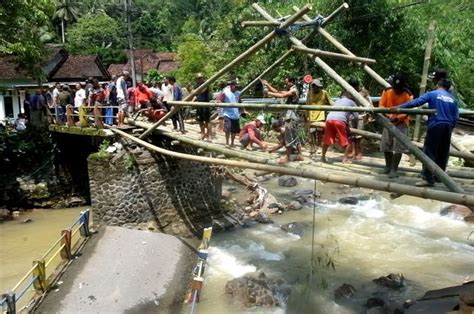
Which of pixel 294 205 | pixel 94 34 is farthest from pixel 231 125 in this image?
pixel 94 34

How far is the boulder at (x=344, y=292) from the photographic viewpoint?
10.1m

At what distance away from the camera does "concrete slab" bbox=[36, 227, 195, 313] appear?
909 cm

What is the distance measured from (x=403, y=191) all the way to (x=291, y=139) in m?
3.22

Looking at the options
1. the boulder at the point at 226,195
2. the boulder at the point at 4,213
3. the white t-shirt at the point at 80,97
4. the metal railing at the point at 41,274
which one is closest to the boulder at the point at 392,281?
the boulder at the point at 226,195

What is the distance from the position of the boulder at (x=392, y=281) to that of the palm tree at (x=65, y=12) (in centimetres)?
4386

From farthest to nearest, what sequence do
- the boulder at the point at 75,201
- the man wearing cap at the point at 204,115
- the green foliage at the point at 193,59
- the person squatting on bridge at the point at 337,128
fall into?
the green foliage at the point at 193,59 → the boulder at the point at 75,201 → the man wearing cap at the point at 204,115 → the person squatting on bridge at the point at 337,128

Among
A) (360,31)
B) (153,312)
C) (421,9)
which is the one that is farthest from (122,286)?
(421,9)

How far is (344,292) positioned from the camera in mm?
10242

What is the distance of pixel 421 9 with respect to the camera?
71.8 feet

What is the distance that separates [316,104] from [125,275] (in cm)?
502

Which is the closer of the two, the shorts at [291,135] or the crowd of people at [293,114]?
the crowd of people at [293,114]

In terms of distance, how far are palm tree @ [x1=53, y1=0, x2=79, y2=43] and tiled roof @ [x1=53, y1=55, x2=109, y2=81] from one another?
1479 cm

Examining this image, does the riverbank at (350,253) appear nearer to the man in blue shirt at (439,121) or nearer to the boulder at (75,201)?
the man in blue shirt at (439,121)

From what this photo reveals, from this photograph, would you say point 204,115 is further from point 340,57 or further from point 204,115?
point 340,57
